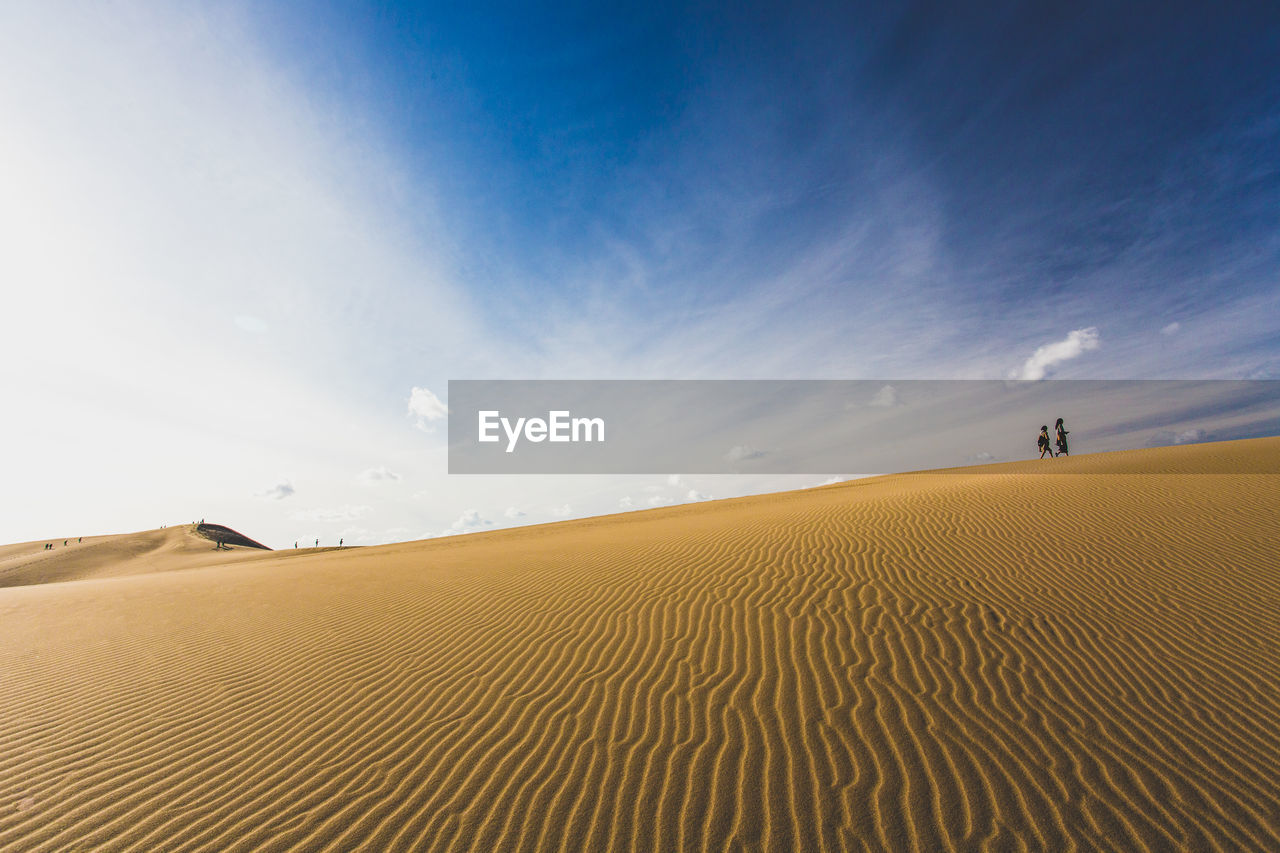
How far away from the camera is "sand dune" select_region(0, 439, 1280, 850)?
11.3ft

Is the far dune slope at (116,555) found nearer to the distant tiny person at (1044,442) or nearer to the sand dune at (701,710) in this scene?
the sand dune at (701,710)

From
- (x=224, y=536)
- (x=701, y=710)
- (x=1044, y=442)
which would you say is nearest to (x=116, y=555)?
(x=224, y=536)

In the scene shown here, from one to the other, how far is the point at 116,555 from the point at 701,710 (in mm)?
41567

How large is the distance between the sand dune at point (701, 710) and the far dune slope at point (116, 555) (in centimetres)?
2385

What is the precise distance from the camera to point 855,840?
126 inches

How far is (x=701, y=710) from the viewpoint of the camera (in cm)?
465

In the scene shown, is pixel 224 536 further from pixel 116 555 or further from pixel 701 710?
pixel 701 710

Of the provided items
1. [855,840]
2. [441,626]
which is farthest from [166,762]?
[855,840]

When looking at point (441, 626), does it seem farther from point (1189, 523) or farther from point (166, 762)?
point (1189, 523)

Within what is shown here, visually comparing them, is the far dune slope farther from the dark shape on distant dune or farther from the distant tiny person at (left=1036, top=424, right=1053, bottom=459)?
the distant tiny person at (left=1036, top=424, right=1053, bottom=459)

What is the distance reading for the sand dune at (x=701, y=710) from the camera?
3434 mm

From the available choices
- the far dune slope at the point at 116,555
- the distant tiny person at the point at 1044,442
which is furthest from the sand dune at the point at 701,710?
the far dune slope at the point at 116,555

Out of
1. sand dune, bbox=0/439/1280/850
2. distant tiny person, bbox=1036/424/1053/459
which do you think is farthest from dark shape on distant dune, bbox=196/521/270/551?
distant tiny person, bbox=1036/424/1053/459

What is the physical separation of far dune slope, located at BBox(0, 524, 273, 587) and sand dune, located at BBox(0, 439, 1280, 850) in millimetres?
23854
